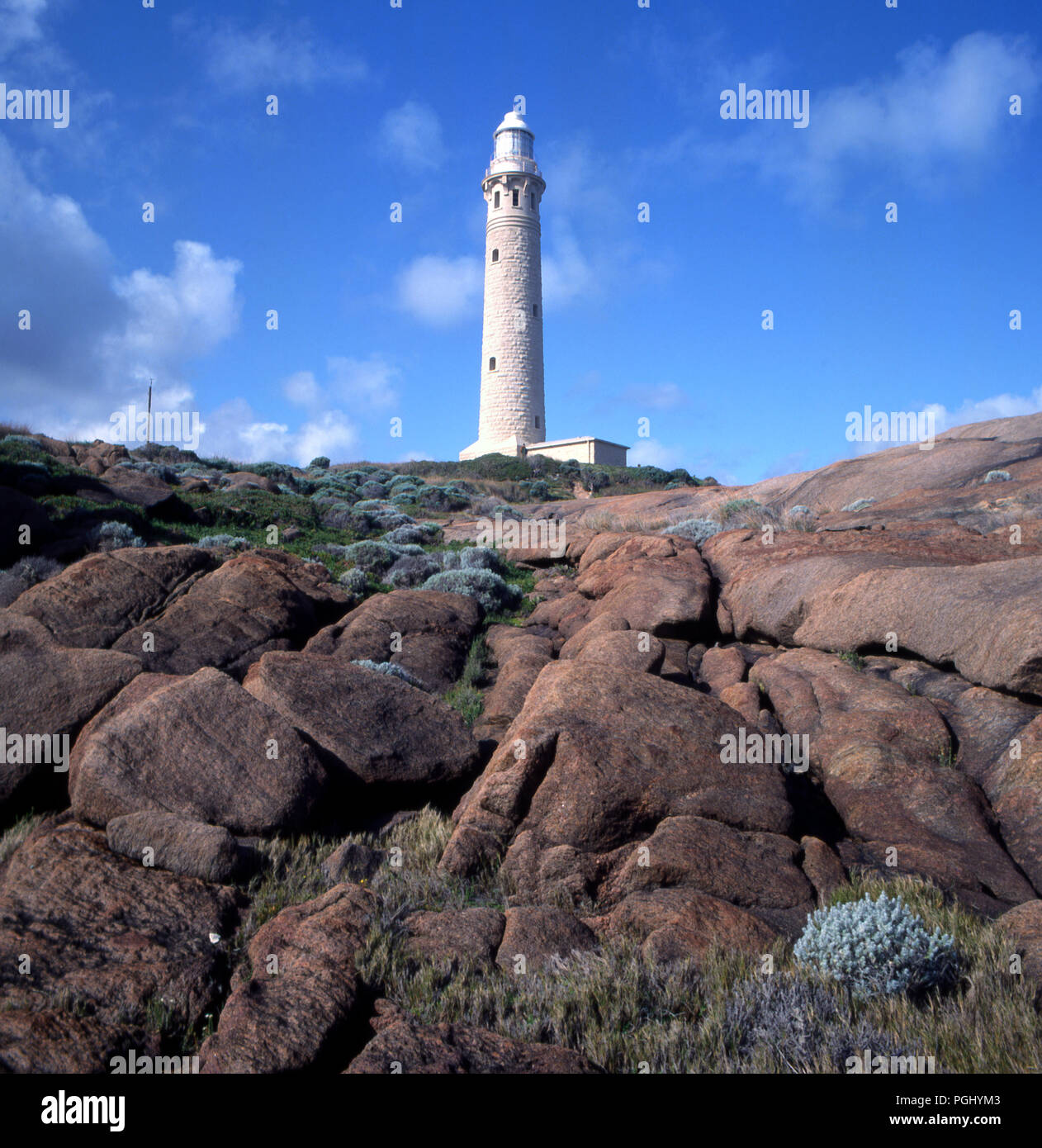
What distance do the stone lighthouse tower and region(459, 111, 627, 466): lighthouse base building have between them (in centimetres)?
5

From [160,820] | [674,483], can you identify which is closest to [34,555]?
[160,820]

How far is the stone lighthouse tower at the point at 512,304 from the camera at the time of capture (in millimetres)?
44875

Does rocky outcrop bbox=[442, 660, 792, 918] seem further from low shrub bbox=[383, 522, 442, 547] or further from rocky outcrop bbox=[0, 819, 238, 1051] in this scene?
low shrub bbox=[383, 522, 442, 547]

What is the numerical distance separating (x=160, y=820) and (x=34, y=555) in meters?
9.55

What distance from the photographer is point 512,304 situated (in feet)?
147

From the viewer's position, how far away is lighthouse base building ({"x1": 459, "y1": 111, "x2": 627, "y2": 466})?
44.9 meters

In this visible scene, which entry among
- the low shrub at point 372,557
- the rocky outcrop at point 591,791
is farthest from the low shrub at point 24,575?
the rocky outcrop at point 591,791

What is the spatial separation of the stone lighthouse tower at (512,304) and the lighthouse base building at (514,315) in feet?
0.15

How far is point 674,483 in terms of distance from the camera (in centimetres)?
4203

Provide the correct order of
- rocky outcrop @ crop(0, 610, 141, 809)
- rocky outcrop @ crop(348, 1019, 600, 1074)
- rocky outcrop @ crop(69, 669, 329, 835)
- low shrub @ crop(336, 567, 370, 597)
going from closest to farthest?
rocky outcrop @ crop(348, 1019, 600, 1074)
rocky outcrop @ crop(69, 669, 329, 835)
rocky outcrop @ crop(0, 610, 141, 809)
low shrub @ crop(336, 567, 370, 597)

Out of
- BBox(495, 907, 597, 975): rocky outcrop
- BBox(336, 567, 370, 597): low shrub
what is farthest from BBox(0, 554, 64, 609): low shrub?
BBox(495, 907, 597, 975): rocky outcrop
